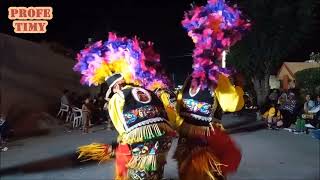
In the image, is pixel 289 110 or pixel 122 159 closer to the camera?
pixel 122 159

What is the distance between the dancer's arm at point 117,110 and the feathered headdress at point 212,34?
2.65 ft

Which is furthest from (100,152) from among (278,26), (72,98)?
(278,26)

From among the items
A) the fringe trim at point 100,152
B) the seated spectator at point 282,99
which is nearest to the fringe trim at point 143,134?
the fringe trim at point 100,152

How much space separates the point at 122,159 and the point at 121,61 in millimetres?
799

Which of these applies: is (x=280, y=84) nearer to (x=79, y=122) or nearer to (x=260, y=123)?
(x=260, y=123)

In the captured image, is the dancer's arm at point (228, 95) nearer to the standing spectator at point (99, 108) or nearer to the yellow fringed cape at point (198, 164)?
the yellow fringed cape at point (198, 164)

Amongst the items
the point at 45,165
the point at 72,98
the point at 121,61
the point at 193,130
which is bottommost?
the point at 45,165

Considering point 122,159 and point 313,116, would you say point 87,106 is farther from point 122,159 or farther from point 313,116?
point 122,159

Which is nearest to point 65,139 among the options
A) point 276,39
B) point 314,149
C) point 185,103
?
point 314,149

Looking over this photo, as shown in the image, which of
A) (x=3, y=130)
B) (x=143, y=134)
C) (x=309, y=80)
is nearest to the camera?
(x=143, y=134)

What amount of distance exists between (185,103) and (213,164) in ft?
1.94

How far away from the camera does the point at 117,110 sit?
3.80 meters

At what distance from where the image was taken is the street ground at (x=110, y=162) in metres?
8.23

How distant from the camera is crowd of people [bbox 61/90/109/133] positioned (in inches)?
593
